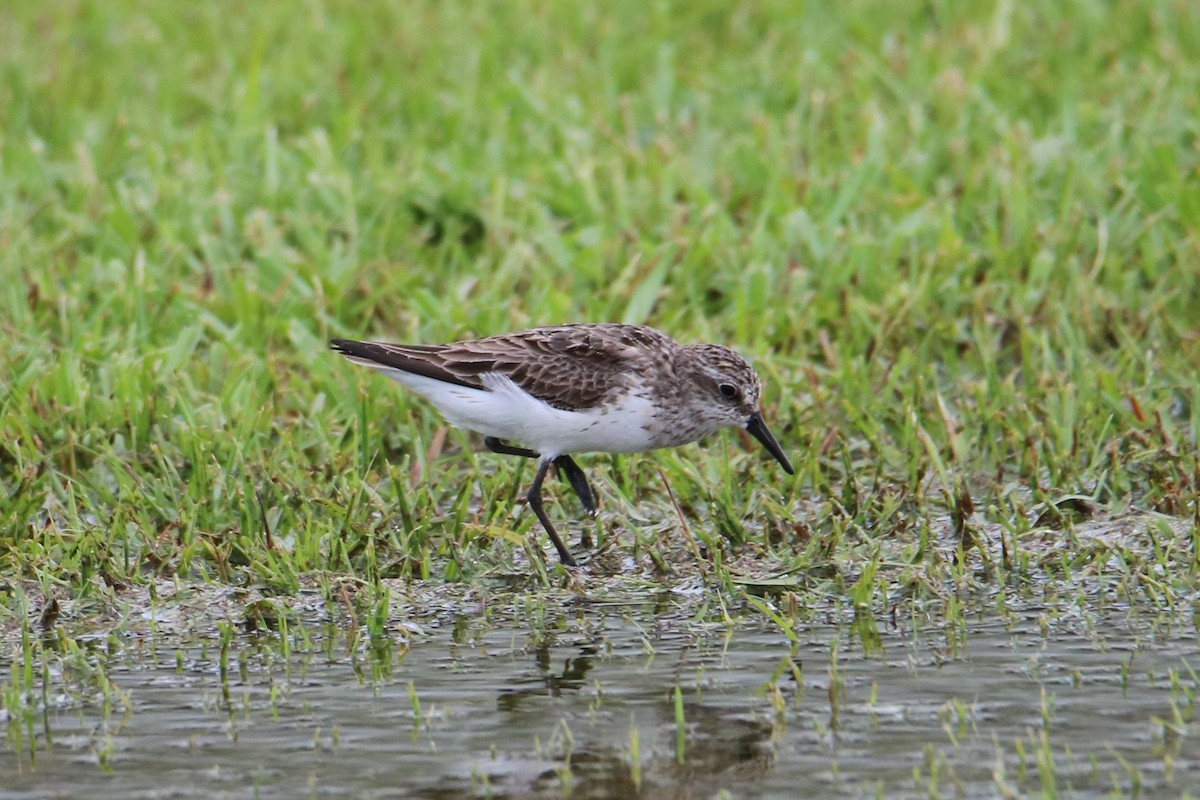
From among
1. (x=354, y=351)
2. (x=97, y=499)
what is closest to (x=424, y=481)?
(x=354, y=351)

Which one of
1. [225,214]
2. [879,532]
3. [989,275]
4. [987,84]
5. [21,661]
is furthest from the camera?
[987,84]

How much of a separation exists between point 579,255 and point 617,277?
0.69ft

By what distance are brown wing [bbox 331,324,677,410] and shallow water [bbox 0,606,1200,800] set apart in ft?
3.51

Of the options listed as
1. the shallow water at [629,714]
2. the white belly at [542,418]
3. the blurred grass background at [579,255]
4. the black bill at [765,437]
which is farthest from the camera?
the black bill at [765,437]

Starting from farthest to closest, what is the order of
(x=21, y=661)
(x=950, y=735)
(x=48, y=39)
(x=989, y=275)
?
1. (x=48, y=39)
2. (x=989, y=275)
3. (x=21, y=661)
4. (x=950, y=735)

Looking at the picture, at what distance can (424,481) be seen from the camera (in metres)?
6.96

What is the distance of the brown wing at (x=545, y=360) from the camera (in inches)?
270

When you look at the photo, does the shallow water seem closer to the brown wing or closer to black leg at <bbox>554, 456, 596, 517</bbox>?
black leg at <bbox>554, 456, 596, 517</bbox>

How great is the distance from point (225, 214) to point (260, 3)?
3.64 meters

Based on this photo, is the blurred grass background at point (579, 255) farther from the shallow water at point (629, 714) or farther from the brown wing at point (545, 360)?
the shallow water at point (629, 714)

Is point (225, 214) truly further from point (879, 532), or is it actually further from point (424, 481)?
point (879, 532)

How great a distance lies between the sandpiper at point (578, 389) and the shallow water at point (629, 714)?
0.93m

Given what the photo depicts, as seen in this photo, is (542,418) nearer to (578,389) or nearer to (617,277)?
(578,389)

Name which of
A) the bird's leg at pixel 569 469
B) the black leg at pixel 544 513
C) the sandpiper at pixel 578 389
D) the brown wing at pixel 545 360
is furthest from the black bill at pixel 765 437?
the black leg at pixel 544 513
